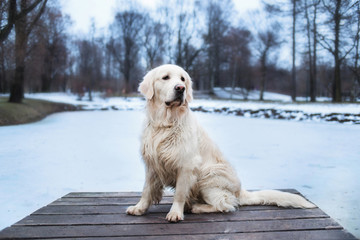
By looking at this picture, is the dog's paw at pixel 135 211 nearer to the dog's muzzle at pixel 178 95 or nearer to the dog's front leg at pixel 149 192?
the dog's front leg at pixel 149 192

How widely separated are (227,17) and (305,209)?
2990cm

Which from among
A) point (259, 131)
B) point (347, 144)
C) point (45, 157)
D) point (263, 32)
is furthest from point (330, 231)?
point (263, 32)

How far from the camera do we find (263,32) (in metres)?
23.2

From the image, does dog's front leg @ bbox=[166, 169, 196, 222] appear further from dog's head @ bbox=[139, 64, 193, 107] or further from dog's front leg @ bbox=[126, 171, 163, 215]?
dog's head @ bbox=[139, 64, 193, 107]

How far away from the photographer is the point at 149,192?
2414 mm

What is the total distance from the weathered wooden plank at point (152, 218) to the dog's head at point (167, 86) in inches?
36.0

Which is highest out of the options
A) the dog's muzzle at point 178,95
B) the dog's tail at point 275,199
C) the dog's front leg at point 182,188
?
the dog's muzzle at point 178,95

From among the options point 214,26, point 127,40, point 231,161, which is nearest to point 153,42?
point 127,40

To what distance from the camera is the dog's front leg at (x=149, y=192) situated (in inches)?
92.4

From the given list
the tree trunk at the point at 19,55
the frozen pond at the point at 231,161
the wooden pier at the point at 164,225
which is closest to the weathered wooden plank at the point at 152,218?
the wooden pier at the point at 164,225

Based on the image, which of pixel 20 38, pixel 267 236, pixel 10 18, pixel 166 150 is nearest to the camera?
pixel 267 236

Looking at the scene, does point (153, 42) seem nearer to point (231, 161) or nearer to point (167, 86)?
point (231, 161)

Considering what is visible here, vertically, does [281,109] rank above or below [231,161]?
above

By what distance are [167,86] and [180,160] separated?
1.97 ft
